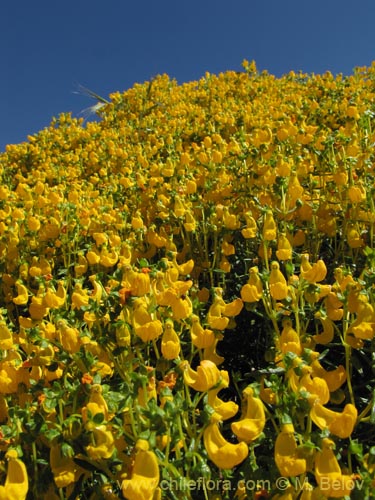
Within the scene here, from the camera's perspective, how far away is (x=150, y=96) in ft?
29.4

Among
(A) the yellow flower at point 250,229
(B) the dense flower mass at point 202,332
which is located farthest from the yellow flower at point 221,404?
(A) the yellow flower at point 250,229

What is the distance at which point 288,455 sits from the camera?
1153 millimetres

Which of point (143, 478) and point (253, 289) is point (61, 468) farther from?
point (253, 289)

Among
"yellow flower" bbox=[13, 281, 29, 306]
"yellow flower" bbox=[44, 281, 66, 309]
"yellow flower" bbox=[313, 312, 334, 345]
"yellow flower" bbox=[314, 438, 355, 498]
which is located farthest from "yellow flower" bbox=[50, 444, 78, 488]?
"yellow flower" bbox=[13, 281, 29, 306]

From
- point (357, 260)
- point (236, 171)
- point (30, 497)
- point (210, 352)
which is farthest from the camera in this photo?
point (236, 171)

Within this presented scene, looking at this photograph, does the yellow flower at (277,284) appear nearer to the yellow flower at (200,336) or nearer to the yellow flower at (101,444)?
the yellow flower at (200,336)

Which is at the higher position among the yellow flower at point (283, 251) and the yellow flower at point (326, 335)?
the yellow flower at point (283, 251)

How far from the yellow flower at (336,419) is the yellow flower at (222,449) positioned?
0.68ft

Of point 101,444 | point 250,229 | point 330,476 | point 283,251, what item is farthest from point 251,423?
point 250,229

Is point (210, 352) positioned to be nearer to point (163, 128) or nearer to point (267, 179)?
point (267, 179)

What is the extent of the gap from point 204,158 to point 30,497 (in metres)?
2.36

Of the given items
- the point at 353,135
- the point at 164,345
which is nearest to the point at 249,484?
the point at 164,345

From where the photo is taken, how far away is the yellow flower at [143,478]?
1.11 meters

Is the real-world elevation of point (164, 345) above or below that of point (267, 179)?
below
